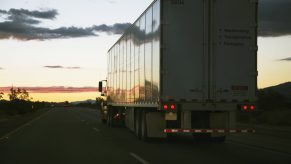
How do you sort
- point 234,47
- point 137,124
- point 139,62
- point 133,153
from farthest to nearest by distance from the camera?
point 137,124
point 139,62
point 234,47
point 133,153

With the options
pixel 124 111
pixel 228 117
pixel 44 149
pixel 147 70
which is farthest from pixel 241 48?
pixel 124 111

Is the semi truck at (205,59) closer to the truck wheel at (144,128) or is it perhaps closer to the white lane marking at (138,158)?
the white lane marking at (138,158)

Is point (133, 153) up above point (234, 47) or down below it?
below

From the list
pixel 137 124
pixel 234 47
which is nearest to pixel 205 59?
pixel 234 47

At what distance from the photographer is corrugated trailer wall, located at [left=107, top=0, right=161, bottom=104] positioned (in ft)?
52.7

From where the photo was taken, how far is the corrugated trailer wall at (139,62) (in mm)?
16078

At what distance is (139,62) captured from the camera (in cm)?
1939

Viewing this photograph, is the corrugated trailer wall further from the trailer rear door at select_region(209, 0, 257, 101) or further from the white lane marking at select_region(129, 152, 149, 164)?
the white lane marking at select_region(129, 152, 149, 164)

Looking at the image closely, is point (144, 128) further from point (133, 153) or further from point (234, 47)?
point (234, 47)

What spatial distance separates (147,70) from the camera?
17578 millimetres

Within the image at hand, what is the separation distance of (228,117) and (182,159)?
11.0ft

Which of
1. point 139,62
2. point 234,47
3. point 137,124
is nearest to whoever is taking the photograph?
point 234,47

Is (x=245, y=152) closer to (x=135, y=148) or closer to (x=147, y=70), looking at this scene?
(x=135, y=148)

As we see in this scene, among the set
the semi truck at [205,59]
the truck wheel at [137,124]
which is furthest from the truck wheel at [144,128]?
the semi truck at [205,59]
